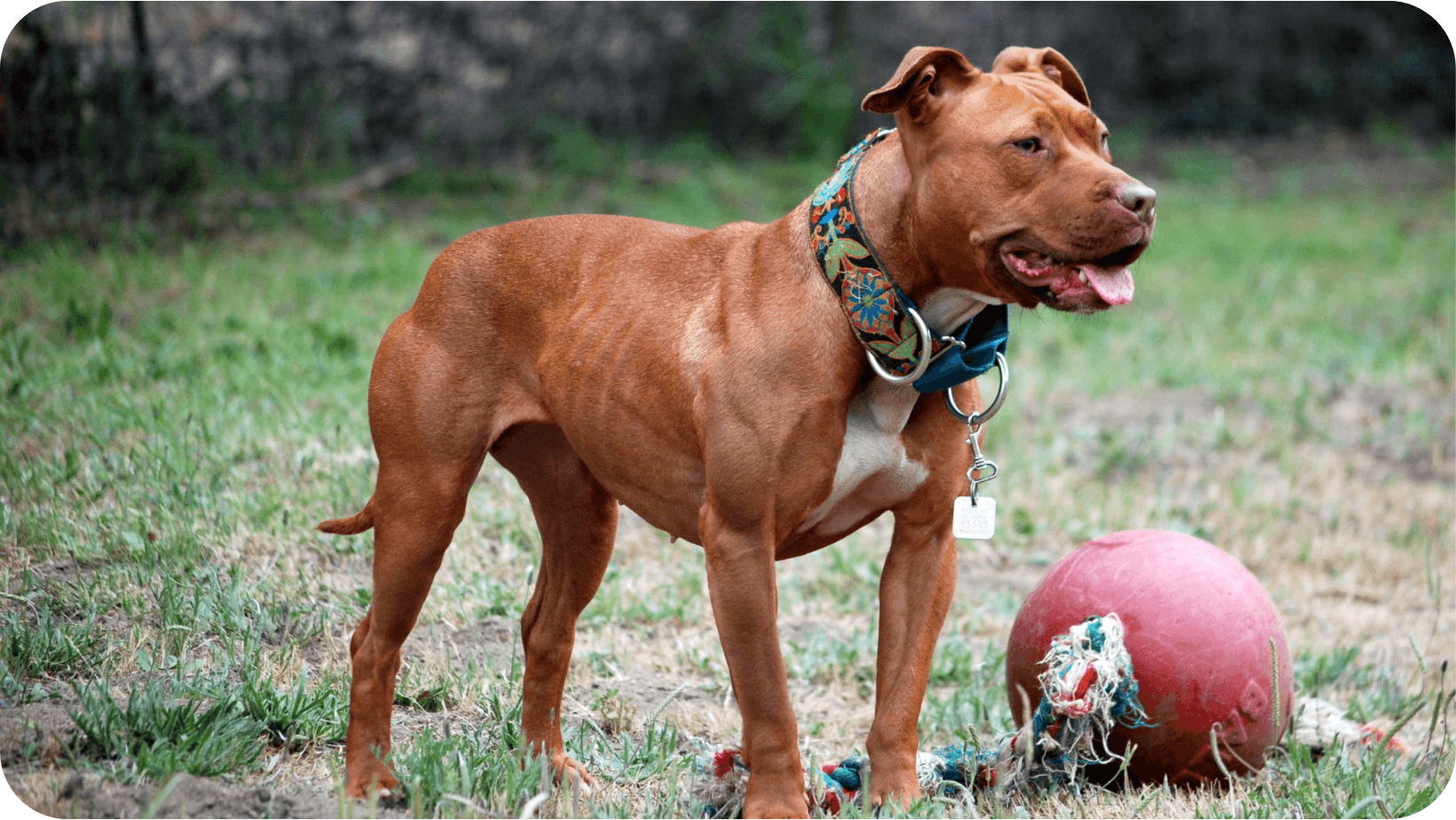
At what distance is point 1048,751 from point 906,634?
66cm

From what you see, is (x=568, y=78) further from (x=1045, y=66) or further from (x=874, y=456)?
(x=874, y=456)

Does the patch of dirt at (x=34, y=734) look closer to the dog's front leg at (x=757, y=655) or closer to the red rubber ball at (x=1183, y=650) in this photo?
the dog's front leg at (x=757, y=655)

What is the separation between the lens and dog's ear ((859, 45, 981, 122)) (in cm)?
285

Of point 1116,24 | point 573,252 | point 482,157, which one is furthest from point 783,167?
point 573,252

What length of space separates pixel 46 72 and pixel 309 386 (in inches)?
98.0

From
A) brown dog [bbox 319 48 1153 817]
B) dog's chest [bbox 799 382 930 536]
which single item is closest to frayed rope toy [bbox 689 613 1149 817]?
brown dog [bbox 319 48 1153 817]

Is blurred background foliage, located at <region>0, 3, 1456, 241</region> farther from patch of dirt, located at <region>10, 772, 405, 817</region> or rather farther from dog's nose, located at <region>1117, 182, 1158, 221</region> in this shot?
dog's nose, located at <region>1117, 182, 1158, 221</region>

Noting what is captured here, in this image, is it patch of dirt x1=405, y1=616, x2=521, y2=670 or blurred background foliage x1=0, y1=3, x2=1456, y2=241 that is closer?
patch of dirt x1=405, y1=616, x2=521, y2=670

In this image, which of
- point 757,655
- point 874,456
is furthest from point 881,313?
point 757,655

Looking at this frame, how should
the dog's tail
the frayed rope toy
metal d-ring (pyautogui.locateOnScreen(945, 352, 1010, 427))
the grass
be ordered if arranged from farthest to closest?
the dog's tail
the grass
the frayed rope toy
metal d-ring (pyautogui.locateOnScreen(945, 352, 1010, 427))

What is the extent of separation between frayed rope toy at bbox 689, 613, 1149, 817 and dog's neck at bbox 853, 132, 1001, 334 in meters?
1.05

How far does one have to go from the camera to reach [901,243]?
3.01 meters

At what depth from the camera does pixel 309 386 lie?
20.4 ft

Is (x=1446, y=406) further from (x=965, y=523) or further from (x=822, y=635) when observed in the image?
(x=965, y=523)
